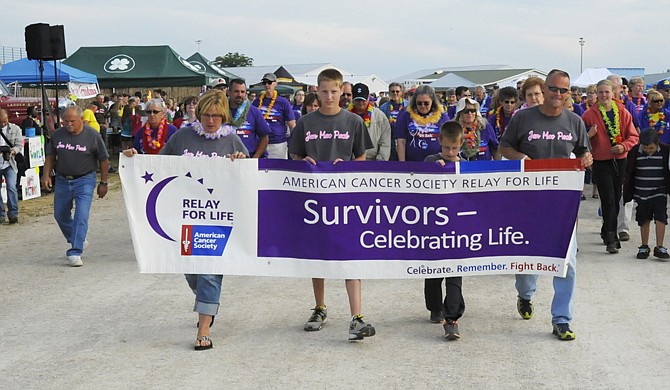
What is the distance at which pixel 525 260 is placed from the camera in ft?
22.6

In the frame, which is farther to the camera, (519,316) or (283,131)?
(283,131)

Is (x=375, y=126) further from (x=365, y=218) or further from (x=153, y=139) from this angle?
(x=365, y=218)

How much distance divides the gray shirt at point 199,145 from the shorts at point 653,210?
18.4 ft

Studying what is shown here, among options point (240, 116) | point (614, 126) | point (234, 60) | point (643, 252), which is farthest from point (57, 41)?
point (234, 60)

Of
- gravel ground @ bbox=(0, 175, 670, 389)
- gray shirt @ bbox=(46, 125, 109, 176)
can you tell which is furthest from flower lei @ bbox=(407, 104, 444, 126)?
gray shirt @ bbox=(46, 125, 109, 176)

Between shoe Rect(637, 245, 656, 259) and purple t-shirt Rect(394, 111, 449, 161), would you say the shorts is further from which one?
purple t-shirt Rect(394, 111, 449, 161)

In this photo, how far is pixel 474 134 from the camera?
359 inches

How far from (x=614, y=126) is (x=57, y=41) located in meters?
10.9

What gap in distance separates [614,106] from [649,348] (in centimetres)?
522

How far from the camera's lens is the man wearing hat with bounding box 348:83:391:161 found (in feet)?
35.6

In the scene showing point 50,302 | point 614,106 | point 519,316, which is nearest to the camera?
A: point 519,316

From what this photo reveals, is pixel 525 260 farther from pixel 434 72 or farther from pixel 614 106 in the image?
pixel 434 72

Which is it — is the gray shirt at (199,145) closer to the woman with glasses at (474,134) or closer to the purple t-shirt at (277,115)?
the woman with glasses at (474,134)

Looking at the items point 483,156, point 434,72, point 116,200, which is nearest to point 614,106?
point 483,156
